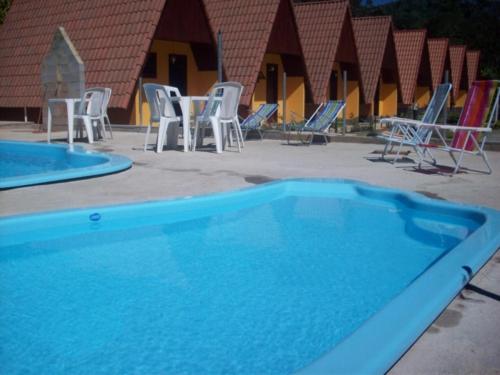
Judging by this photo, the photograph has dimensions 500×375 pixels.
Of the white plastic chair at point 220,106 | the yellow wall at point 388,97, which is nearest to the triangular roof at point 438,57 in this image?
the yellow wall at point 388,97

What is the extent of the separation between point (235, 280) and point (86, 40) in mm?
14280

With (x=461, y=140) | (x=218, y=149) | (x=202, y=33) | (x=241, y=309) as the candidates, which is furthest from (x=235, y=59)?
(x=241, y=309)

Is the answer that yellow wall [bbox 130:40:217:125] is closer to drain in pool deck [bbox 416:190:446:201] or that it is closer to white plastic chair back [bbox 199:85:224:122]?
white plastic chair back [bbox 199:85:224:122]

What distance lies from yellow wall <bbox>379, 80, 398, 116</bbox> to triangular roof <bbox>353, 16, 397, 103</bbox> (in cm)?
317

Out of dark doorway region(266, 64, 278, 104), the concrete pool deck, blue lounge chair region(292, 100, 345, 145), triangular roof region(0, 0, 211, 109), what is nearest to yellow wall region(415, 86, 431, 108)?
dark doorway region(266, 64, 278, 104)

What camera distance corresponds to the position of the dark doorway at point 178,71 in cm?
1728

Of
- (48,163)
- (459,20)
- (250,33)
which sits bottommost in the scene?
(48,163)

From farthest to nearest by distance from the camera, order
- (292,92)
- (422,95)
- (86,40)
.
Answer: (422,95) → (292,92) → (86,40)

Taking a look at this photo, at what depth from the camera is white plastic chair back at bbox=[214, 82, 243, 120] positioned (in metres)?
8.73

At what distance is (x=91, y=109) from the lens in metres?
10.5

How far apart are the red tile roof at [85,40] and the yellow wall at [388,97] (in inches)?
572

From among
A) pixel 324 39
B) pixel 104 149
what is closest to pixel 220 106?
pixel 104 149

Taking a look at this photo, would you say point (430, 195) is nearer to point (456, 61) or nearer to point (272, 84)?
point (272, 84)

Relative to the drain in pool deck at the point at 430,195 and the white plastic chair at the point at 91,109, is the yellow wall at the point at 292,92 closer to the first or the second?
the white plastic chair at the point at 91,109
